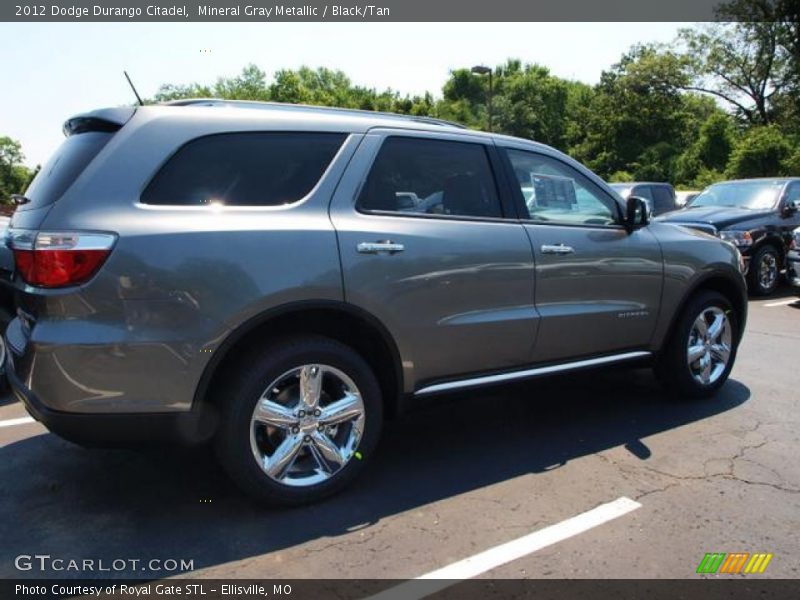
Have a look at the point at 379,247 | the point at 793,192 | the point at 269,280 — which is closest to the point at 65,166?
the point at 269,280

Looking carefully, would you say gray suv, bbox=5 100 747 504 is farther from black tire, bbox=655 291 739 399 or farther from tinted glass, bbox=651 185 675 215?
tinted glass, bbox=651 185 675 215

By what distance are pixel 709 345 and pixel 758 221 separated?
20.3 ft

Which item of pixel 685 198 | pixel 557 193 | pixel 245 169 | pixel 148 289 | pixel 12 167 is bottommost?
pixel 12 167

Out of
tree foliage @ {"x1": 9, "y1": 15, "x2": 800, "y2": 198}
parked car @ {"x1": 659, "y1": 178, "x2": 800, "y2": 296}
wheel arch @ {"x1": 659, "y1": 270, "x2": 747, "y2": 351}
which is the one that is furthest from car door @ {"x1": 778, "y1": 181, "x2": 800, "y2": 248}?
tree foliage @ {"x1": 9, "y1": 15, "x2": 800, "y2": 198}

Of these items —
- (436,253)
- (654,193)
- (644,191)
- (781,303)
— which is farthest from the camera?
(654,193)

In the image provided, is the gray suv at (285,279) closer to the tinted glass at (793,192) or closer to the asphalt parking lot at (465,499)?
the asphalt parking lot at (465,499)

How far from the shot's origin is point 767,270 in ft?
33.1

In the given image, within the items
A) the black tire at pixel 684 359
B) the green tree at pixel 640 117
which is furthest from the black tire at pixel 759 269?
the green tree at pixel 640 117

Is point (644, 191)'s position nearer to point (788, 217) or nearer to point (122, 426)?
point (788, 217)

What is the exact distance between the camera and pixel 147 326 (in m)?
2.79

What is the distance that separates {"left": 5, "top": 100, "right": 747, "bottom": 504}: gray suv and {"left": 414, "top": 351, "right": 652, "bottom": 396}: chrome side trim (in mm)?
13

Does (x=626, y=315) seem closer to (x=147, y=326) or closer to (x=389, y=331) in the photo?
(x=389, y=331)

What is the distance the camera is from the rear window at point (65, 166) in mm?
2970

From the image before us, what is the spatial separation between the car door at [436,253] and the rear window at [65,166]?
1.14 m
